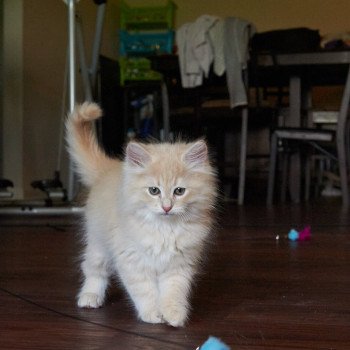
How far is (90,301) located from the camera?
123 cm

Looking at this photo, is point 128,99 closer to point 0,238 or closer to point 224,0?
point 224,0

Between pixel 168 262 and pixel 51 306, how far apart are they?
0.27 metres

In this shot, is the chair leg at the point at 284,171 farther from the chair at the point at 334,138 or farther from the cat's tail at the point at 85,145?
the cat's tail at the point at 85,145

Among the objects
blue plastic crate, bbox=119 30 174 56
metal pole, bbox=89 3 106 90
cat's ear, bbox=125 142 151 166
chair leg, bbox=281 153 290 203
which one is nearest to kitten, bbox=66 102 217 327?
cat's ear, bbox=125 142 151 166

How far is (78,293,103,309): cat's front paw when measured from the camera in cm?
123

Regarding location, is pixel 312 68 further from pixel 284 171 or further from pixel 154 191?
pixel 154 191

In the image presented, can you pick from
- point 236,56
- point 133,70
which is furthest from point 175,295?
point 133,70

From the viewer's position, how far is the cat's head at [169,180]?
44.1 inches

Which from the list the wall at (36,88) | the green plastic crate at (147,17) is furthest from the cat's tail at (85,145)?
the green plastic crate at (147,17)

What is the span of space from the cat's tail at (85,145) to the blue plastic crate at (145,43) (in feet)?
14.8

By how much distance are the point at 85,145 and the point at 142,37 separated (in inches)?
187

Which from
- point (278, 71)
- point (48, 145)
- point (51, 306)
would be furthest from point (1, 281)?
point (48, 145)

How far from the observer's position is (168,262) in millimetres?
1133

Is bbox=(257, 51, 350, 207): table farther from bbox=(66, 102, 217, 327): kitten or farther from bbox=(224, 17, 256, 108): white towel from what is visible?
bbox=(66, 102, 217, 327): kitten
